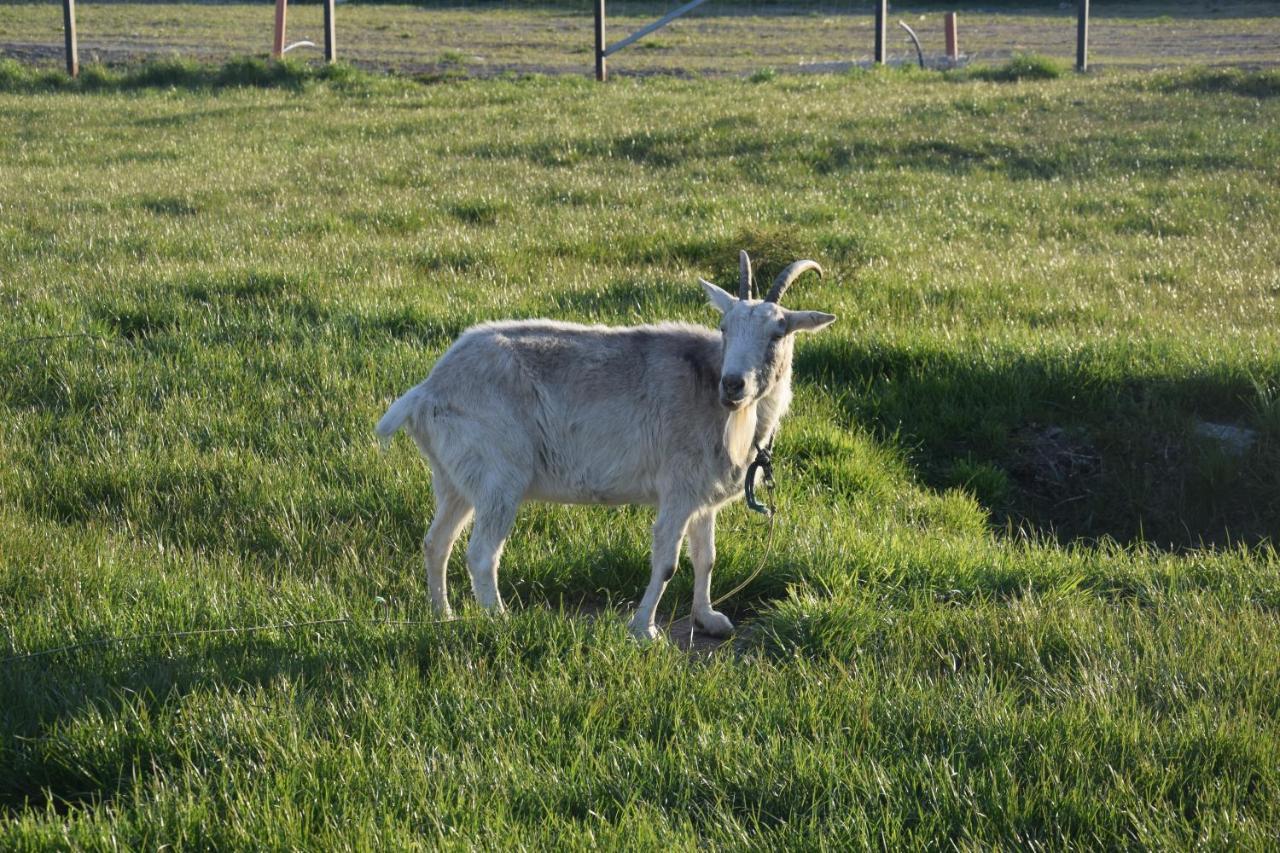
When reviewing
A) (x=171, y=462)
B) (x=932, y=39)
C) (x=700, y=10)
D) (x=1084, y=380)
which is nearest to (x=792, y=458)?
(x=1084, y=380)

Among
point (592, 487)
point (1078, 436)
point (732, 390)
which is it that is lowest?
point (1078, 436)

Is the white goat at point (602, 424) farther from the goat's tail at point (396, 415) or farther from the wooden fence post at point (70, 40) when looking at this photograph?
the wooden fence post at point (70, 40)

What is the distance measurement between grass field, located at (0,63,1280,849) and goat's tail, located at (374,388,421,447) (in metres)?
0.70

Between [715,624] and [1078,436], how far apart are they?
10.8 ft

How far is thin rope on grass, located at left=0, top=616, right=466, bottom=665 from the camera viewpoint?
4691 mm

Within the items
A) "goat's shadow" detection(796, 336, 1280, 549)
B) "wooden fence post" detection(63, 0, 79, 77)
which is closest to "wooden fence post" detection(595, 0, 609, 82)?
"wooden fence post" detection(63, 0, 79, 77)

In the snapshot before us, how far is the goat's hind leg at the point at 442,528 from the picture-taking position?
5.72m

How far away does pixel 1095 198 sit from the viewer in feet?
44.9

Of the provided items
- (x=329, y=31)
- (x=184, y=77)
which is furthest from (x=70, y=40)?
(x=329, y=31)

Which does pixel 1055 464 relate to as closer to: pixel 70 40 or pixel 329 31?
pixel 329 31

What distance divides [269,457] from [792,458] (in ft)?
9.31

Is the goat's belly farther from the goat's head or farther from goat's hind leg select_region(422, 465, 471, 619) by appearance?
the goat's head

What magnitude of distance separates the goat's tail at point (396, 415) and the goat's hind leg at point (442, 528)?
0.31 m

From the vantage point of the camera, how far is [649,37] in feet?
132
